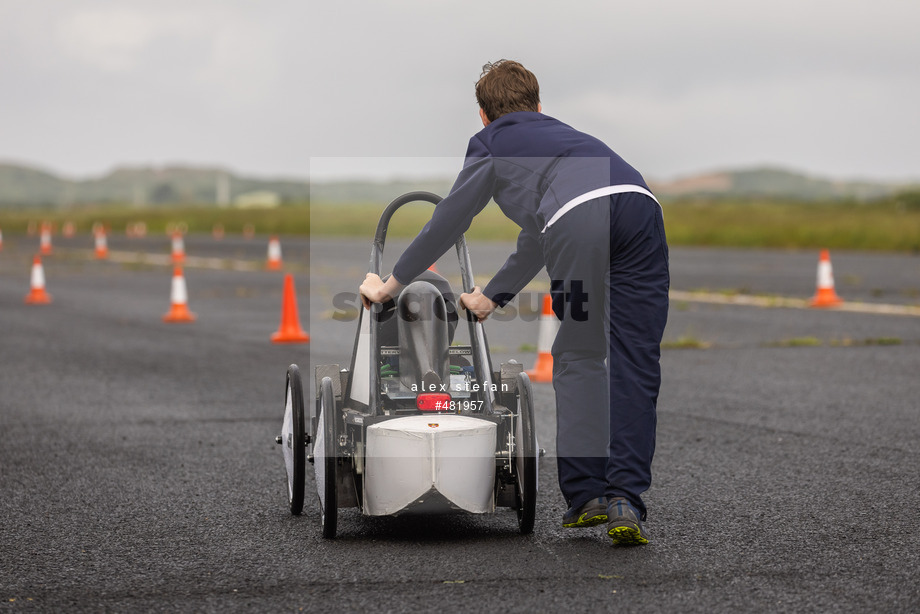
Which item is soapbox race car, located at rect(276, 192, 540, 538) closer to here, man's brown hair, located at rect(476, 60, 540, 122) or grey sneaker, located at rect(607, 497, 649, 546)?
grey sneaker, located at rect(607, 497, 649, 546)

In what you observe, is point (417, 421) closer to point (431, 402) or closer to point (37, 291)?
point (431, 402)

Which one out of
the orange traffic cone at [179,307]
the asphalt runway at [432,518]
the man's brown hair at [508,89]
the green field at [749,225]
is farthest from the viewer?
the orange traffic cone at [179,307]

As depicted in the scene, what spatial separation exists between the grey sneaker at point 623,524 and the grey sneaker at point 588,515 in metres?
0.04

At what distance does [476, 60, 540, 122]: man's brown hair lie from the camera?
4590mm

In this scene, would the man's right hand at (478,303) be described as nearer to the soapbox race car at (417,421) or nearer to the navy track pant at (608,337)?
the soapbox race car at (417,421)

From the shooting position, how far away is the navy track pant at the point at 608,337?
173 inches

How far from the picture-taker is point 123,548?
451 centimetres

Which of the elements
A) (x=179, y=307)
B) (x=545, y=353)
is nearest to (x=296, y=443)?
(x=545, y=353)

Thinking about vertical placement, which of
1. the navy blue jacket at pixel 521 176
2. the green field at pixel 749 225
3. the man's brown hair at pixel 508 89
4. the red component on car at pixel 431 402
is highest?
the green field at pixel 749 225

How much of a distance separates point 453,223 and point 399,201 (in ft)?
1.98

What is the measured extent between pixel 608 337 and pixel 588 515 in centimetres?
71

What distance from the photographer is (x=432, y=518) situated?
503cm

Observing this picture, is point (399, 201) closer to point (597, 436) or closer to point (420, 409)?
point (420, 409)

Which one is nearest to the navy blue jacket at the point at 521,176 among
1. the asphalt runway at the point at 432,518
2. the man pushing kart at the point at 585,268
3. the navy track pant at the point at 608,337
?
A: the man pushing kart at the point at 585,268
